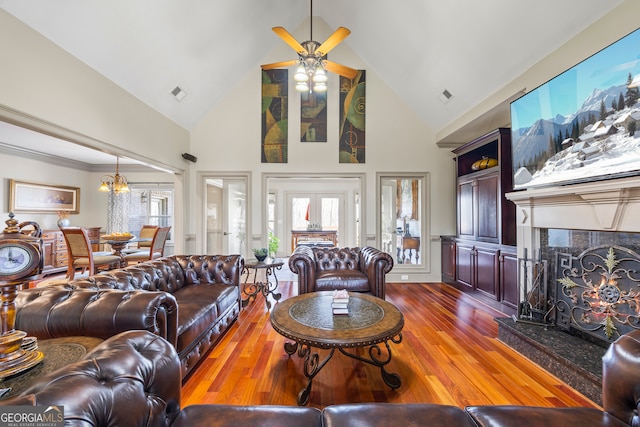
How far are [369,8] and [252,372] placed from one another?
4.59 m

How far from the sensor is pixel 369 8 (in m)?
3.64

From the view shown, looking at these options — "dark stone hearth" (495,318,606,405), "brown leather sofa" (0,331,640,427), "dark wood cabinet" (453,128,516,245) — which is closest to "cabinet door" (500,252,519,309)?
"dark wood cabinet" (453,128,516,245)

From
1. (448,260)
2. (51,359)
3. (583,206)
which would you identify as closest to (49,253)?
(51,359)

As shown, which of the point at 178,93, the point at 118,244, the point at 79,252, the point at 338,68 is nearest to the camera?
the point at 338,68

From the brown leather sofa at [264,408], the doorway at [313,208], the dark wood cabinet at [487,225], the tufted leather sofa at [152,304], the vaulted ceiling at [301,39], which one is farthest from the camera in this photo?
the doorway at [313,208]

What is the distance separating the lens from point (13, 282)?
106cm

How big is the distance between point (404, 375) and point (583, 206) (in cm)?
205

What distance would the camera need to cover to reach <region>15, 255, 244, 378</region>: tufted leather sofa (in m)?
1.50

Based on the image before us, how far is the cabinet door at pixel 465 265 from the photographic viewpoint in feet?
13.3

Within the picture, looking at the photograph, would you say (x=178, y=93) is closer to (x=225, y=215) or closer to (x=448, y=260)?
(x=225, y=215)

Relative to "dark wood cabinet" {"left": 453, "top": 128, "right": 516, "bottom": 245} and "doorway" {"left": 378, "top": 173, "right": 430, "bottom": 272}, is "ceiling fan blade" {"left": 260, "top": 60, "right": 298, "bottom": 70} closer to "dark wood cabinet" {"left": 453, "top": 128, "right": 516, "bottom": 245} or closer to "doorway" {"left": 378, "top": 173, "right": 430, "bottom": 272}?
"doorway" {"left": 378, "top": 173, "right": 430, "bottom": 272}

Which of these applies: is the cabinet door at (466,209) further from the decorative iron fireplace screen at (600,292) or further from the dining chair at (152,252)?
the dining chair at (152,252)

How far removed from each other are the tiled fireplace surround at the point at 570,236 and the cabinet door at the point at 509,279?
0.42m

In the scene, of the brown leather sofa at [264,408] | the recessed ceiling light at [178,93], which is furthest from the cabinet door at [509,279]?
the recessed ceiling light at [178,93]
